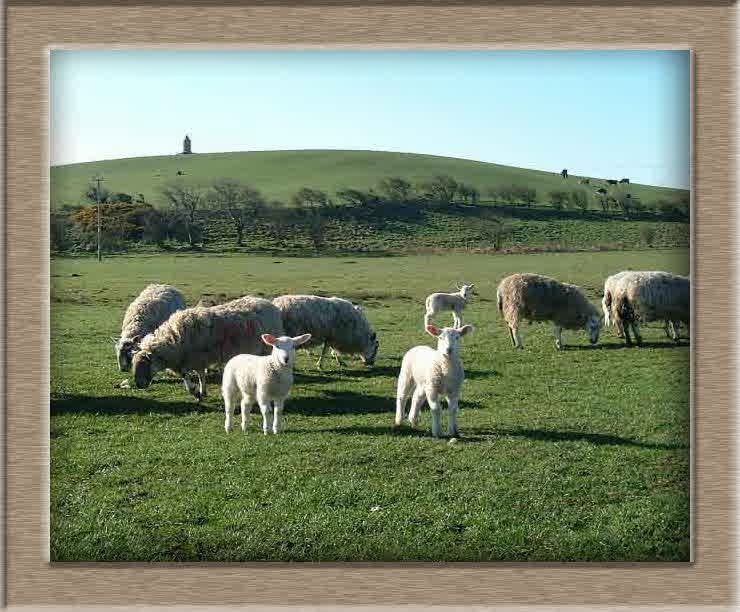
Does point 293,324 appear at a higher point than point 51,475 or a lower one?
higher

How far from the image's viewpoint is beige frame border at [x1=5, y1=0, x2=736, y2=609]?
8234mm

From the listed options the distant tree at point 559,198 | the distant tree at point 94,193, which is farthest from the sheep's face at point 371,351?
the distant tree at point 94,193

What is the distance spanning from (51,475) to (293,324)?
24.7ft

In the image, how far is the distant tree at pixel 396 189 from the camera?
37.6ft

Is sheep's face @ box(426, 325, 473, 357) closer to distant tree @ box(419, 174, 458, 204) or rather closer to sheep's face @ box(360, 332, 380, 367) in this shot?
distant tree @ box(419, 174, 458, 204)

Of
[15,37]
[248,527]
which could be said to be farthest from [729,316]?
[15,37]

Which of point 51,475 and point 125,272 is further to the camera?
point 125,272

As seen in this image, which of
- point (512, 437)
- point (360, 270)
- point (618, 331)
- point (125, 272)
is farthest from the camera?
point (618, 331)

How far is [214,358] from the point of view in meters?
13.5

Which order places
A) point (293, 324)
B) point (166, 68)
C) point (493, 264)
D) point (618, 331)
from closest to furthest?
1. point (166, 68)
2. point (493, 264)
3. point (293, 324)
4. point (618, 331)

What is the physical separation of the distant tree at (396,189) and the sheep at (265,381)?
7.85 ft

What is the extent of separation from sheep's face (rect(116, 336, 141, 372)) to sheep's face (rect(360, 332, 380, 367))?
4042 mm

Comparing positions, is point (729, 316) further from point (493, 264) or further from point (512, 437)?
point (493, 264)

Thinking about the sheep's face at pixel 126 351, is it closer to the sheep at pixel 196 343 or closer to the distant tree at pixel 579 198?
the sheep at pixel 196 343
